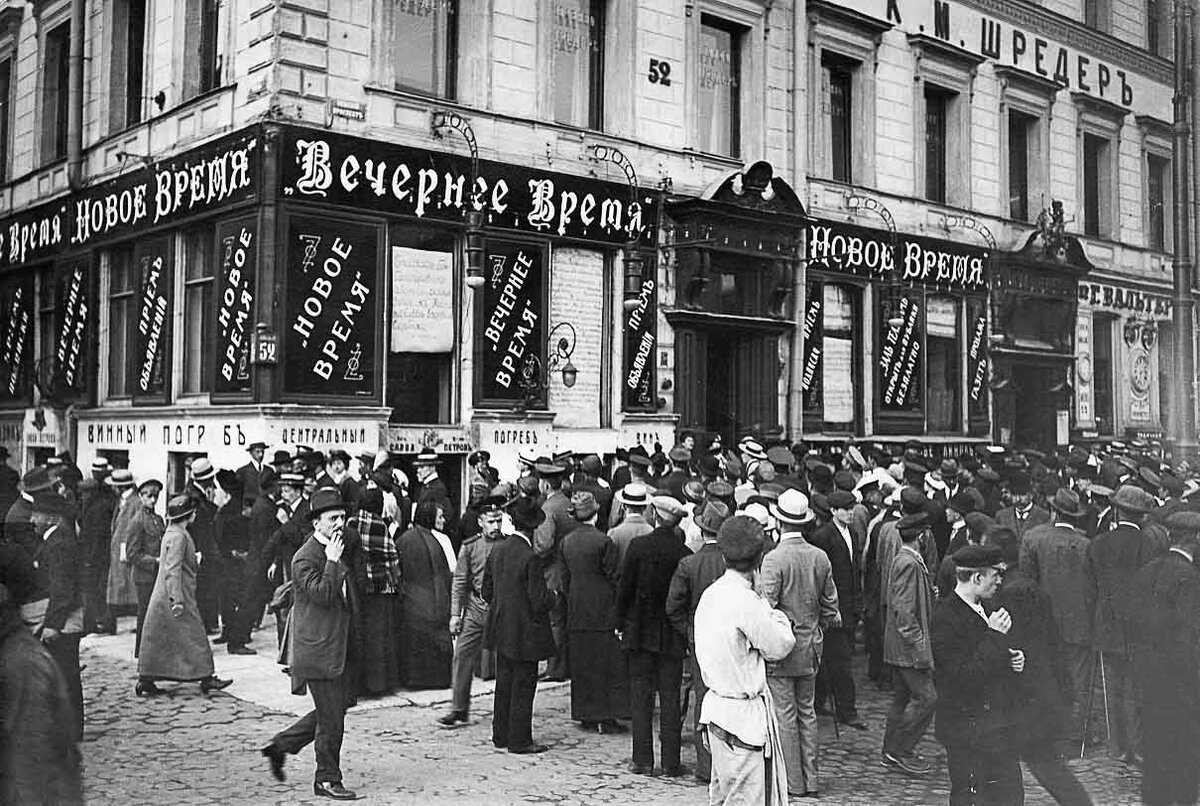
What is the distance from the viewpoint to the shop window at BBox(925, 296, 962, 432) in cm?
2325

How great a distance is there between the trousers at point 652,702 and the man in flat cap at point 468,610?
1466 millimetres

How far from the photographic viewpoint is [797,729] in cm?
769

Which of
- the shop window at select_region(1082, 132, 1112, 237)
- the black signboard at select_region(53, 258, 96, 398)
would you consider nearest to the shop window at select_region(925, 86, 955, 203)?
the shop window at select_region(1082, 132, 1112, 237)

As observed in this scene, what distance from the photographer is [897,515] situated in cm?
1094

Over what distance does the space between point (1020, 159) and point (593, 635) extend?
66.4 feet

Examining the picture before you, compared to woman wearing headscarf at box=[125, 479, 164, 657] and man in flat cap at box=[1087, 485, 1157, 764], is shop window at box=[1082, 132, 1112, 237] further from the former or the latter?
woman wearing headscarf at box=[125, 479, 164, 657]

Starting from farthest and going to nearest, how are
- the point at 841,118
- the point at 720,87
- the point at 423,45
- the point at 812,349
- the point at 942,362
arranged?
the point at 942,362
the point at 841,118
the point at 812,349
the point at 720,87
the point at 423,45

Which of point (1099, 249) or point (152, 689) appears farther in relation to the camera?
point (1099, 249)

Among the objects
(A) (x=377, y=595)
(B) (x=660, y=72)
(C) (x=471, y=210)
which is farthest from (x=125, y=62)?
(A) (x=377, y=595)

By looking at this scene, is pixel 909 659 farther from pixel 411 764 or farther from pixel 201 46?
pixel 201 46

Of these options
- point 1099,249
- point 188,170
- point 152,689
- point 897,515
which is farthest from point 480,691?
point 1099,249

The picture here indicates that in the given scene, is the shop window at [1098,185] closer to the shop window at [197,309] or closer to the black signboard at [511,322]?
the black signboard at [511,322]

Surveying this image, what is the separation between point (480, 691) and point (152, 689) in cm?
284

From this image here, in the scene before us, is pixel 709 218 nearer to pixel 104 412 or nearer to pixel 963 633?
pixel 104 412
